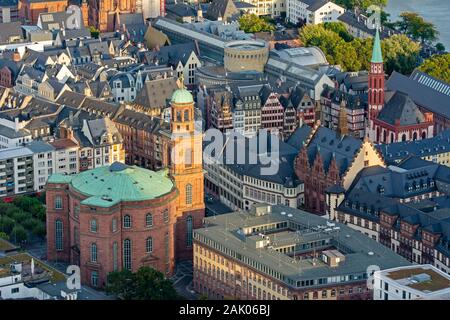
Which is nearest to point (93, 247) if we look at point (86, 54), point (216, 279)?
point (216, 279)

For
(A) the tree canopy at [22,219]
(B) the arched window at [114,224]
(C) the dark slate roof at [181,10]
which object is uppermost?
(B) the arched window at [114,224]

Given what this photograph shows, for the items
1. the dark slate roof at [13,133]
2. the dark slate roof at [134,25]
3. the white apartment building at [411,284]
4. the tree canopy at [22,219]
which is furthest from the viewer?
the dark slate roof at [134,25]

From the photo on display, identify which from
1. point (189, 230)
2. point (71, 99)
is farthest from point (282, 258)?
point (71, 99)

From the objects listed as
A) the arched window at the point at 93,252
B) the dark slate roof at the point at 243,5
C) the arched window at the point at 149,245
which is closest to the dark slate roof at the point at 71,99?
the arched window at the point at 149,245

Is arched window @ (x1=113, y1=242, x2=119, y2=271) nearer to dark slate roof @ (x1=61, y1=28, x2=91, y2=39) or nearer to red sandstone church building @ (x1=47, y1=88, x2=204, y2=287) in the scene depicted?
red sandstone church building @ (x1=47, y1=88, x2=204, y2=287)

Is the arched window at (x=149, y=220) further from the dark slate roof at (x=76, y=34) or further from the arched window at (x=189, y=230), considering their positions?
the dark slate roof at (x=76, y=34)

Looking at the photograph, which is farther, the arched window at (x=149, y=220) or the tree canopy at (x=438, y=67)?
the tree canopy at (x=438, y=67)
